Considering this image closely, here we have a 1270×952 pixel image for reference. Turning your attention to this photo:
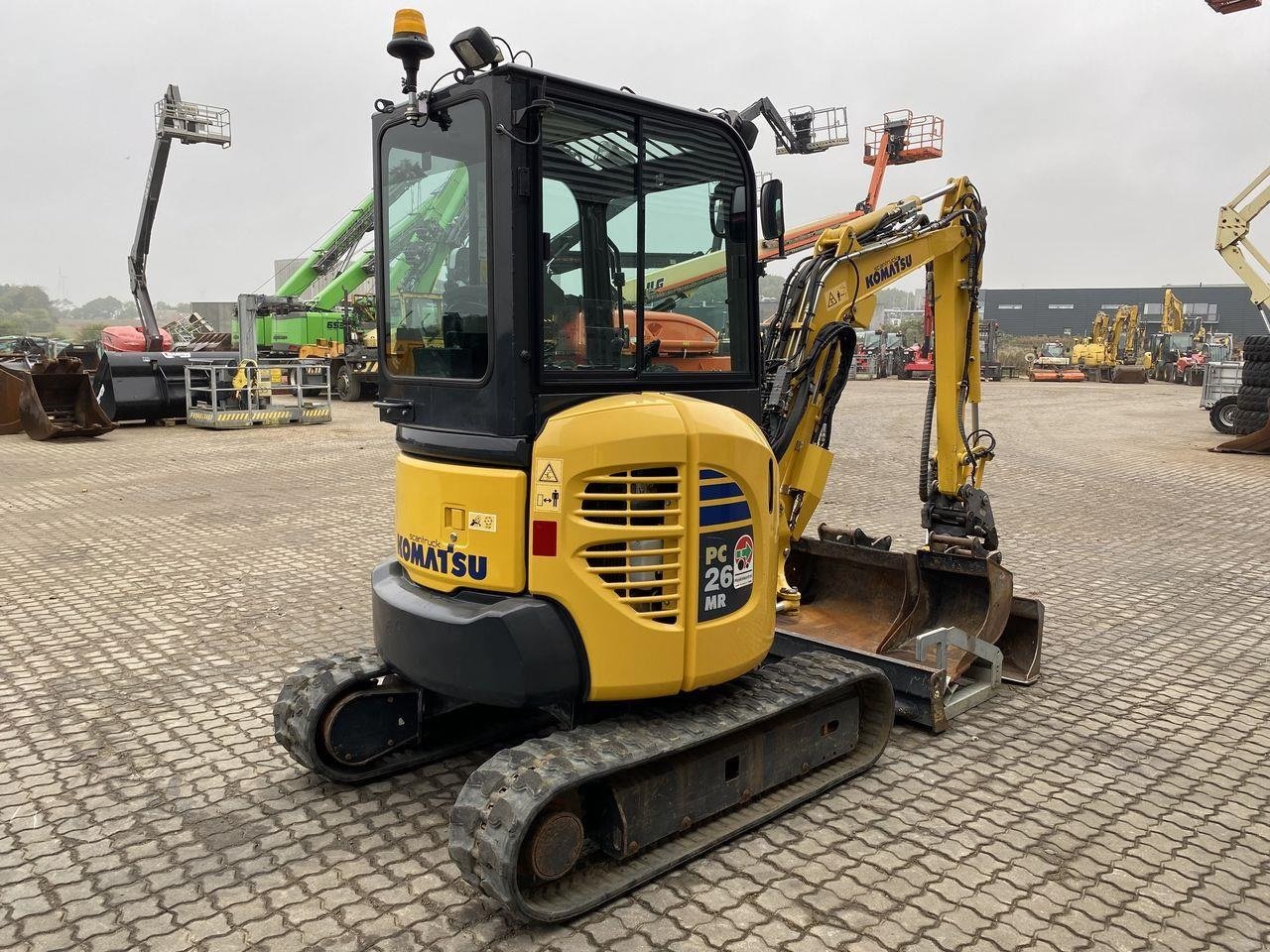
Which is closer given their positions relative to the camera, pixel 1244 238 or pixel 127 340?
pixel 1244 238

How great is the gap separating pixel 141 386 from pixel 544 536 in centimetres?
1794

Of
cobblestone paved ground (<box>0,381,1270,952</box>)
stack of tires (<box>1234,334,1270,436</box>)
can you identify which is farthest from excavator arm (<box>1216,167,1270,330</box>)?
cobblestone paved ground (<box>0,381,1270,952</box>)

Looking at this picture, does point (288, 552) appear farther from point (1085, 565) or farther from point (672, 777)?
point (1085, 565)

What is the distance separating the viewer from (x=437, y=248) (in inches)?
144

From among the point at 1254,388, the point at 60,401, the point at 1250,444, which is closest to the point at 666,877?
the point at 1250,444

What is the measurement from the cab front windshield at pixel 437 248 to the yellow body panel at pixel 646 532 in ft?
1.70

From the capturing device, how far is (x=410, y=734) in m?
4.29

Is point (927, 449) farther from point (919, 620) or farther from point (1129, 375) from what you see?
point (1129, 375)

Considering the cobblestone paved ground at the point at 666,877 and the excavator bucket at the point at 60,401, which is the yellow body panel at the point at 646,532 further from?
the excavator bucket at the point at 60,401

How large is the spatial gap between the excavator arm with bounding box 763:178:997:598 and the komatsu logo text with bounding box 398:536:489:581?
2106 mm

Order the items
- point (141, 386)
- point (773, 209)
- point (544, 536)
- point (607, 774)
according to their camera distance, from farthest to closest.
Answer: point (141, 386), point (773, 209), point (544, 536), point (607, 774)

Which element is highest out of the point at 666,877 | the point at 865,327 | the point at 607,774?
the point at 865,327

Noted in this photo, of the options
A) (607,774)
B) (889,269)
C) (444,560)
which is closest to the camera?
(607,774)

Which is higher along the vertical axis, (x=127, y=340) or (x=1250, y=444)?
(x=127, y=340)
